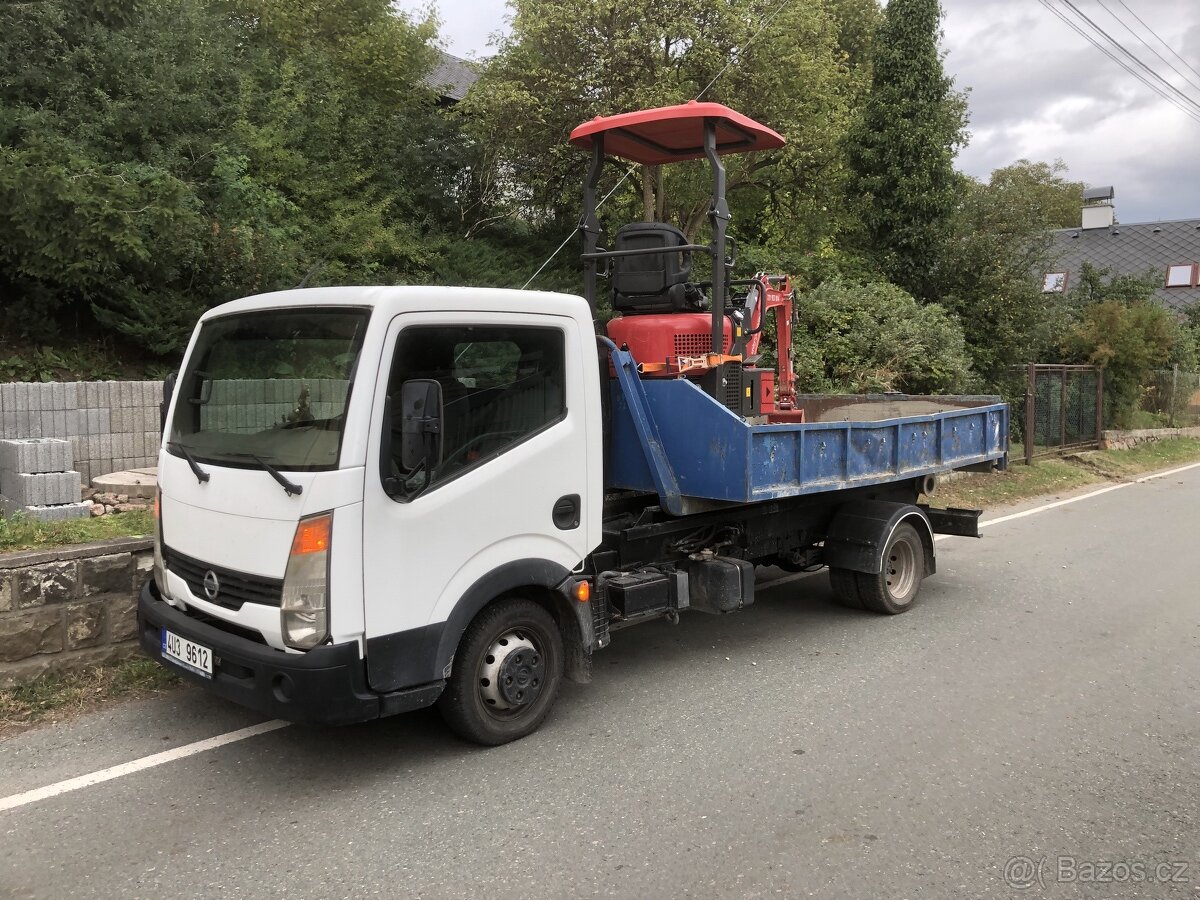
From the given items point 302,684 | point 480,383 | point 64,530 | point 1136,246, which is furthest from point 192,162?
point 1136,246

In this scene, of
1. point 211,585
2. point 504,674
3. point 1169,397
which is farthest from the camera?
point 1169,397

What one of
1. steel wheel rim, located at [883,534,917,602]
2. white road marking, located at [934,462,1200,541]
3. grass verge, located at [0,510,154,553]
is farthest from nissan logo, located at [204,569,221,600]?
white road marking, located at [934,462,1200,541]

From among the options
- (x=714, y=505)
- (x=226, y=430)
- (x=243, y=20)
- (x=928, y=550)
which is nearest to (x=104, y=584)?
(x=226, y=430)

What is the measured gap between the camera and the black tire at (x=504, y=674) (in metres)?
4.11

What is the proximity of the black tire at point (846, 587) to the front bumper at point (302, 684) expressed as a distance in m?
3.72

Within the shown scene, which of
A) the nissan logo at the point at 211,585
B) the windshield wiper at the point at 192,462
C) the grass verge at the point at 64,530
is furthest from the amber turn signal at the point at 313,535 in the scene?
the grass verge at the point at 64,530

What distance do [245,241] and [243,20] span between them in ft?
27.7

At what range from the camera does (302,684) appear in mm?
3604

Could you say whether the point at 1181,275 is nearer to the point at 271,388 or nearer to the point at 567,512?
the point at 567,512

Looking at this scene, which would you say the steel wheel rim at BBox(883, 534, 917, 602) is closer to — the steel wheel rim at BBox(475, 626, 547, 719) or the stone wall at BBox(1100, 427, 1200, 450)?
the steel wheel rim at BBox(475, 626, 547, 719)

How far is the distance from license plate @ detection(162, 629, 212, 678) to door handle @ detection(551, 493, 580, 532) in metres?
1.67

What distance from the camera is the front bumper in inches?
142

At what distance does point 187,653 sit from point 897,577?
16.4ft

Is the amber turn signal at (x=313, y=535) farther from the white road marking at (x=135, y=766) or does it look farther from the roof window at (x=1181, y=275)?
the roof window at (x=1181, y=275)
